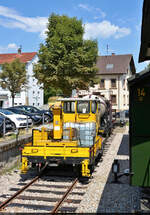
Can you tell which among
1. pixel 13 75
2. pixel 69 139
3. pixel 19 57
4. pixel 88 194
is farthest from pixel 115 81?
pixel 88 194

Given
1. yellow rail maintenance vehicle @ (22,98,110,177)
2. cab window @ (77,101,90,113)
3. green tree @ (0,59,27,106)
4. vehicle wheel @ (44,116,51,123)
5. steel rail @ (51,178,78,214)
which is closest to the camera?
steel rail @ (51,178,78,214)

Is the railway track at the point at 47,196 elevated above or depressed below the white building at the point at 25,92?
below

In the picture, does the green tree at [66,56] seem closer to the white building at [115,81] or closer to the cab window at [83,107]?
the white building at [115,81]

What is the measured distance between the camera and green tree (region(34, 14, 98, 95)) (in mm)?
24812

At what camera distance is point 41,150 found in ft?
29.1

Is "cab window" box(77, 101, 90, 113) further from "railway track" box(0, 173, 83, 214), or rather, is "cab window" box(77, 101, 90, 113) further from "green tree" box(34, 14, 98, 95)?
"green tree" box(34, 14, 98, 95)

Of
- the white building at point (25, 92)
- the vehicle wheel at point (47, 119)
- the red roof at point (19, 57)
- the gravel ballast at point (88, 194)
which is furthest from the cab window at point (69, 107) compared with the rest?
the red roof at point (19, 57)

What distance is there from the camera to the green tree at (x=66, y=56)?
24812 mm

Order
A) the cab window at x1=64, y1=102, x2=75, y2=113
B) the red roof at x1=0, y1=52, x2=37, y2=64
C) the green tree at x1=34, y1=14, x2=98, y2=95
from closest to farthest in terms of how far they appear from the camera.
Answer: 1. the cab window at x1=64, y1=102, x2=75, y2=113
2. the green tree at x1=34, y1=14, x2=98, y2=95
3. the red roof at x1=0, y1=52, x2=37, y2=64

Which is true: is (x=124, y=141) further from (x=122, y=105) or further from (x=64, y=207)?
(x=122, y=105)

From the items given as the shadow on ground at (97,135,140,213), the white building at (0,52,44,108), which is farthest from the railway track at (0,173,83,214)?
the white building at (0,52,44,108)

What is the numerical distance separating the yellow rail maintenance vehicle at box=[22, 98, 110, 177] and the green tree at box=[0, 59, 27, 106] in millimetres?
24406

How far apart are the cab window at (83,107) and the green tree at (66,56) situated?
564 inches

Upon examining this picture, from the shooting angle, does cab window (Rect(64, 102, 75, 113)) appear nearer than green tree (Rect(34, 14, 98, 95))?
Yes
